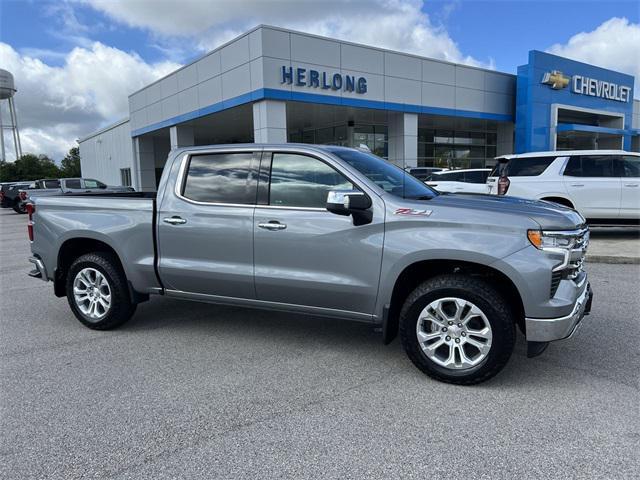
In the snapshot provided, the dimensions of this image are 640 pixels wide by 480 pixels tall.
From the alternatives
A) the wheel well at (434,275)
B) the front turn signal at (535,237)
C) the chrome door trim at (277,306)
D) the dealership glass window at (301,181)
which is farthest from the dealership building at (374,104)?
the front turn signal at (535,237)

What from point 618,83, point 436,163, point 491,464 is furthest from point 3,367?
point 618,83

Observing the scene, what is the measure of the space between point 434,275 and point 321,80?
17463mm

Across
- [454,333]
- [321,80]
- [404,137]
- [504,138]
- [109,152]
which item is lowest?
[454,333]

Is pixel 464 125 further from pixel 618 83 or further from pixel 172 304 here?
pixel 172 304

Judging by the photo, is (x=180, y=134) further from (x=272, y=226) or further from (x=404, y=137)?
(x=272, y=226)

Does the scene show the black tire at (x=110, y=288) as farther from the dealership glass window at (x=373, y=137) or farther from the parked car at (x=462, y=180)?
the dealership glass window at (x=373, y=137)

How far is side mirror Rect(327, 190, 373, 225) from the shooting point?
378 cm

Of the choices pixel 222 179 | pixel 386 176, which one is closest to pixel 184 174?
pixel 222 179

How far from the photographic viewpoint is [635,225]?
1044 cm

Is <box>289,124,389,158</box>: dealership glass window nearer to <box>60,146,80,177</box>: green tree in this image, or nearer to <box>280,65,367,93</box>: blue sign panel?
<box>280,65,367,93</box>: blue sign panel

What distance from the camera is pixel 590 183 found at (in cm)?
1043

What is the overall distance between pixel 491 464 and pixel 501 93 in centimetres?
2691

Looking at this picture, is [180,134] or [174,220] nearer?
[174,220]

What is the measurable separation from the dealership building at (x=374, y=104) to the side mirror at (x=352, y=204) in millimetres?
15751
